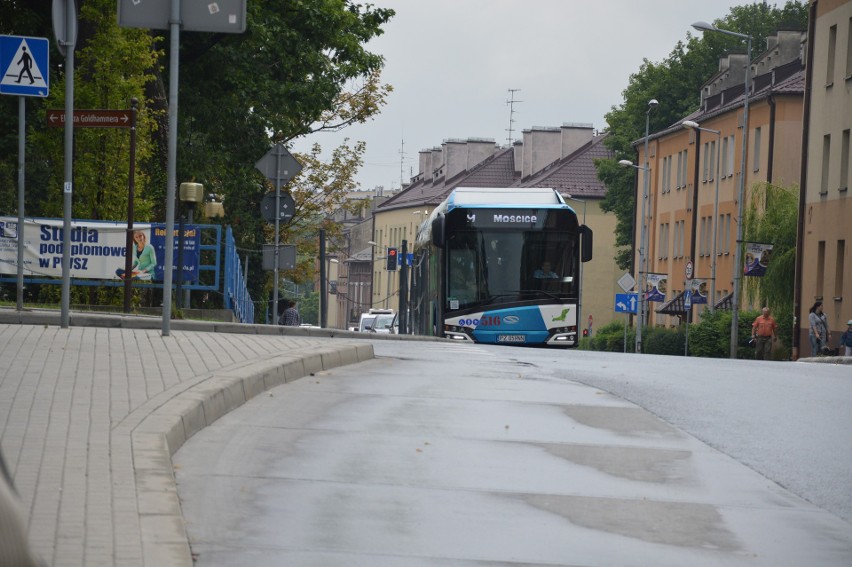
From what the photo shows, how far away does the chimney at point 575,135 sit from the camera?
115625 mm

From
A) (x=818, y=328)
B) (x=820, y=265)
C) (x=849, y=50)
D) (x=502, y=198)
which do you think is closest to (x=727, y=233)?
(x=820, y=265)

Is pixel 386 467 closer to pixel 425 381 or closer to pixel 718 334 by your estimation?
pixel 425 381

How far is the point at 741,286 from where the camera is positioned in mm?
58312

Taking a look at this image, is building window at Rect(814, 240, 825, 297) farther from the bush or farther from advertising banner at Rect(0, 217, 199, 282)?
the bush

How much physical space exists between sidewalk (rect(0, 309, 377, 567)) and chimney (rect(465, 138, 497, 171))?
114241 millimetres

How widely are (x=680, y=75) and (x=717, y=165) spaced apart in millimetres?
15506

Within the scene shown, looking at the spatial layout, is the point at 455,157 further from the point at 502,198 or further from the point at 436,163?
the point at 502,198

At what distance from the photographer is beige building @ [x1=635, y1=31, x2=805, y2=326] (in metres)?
65.7

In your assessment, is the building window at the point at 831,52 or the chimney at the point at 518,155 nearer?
the building window at the point at 831,52

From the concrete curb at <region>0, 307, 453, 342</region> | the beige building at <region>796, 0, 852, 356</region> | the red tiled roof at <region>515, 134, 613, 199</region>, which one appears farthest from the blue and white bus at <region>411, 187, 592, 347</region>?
the red tiled roof at <region>515, 134, 613, 199</region>

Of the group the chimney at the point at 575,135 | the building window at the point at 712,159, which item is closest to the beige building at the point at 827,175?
the building window at the point at 712,159

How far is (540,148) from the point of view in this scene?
118m

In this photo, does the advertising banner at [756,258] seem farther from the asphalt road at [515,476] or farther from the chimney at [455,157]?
the chimney at [455,157]

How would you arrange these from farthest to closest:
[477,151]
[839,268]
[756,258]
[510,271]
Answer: [477,151] < [756,258] < [839,268] < [510,271]
